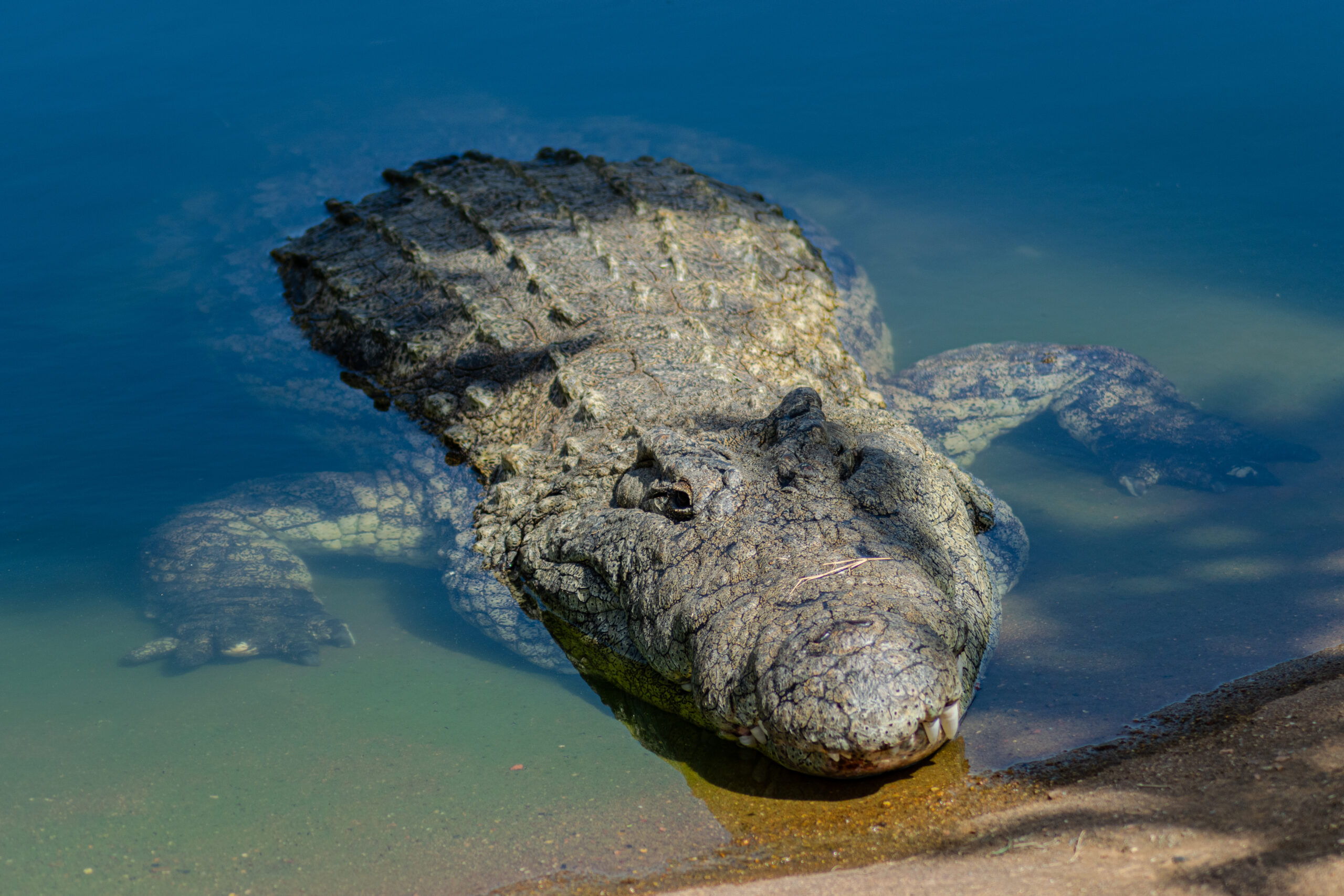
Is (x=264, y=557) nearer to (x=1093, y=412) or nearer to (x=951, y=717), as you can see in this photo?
(x=951, y=717)

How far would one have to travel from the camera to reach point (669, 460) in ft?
11.8

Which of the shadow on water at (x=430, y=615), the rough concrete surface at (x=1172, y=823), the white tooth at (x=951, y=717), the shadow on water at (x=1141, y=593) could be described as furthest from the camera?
the shadow on water at (x=430, y=615)

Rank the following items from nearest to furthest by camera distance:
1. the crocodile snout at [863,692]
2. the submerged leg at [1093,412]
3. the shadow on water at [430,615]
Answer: the crocodile snout at [863,692], the shadow on water at [430,615], the submerged leg at [1093,412]

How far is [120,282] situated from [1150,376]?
25.8ft

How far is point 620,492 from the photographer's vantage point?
151 inches

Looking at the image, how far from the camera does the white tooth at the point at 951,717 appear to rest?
267 centimetres

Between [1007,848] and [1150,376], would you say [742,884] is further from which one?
[1150,376]

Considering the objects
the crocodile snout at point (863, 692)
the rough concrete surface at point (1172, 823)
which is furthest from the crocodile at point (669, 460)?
the rough concrete surface at point (1172, 823)

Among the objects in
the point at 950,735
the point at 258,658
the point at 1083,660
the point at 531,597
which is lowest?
the point at 258,658

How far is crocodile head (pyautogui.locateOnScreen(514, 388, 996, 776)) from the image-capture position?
8.59 ft

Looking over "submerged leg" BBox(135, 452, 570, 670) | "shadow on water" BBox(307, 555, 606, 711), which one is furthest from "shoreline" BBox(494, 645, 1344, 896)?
"submerged leg" BBox(135, 452, 570, 670)

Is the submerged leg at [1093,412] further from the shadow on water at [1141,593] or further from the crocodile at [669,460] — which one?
the shadow on water at [1141,593]

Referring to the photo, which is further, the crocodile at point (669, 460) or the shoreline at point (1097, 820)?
the crocodile at point (669, 460)

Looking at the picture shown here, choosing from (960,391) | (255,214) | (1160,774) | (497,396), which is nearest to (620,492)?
(497,396)
